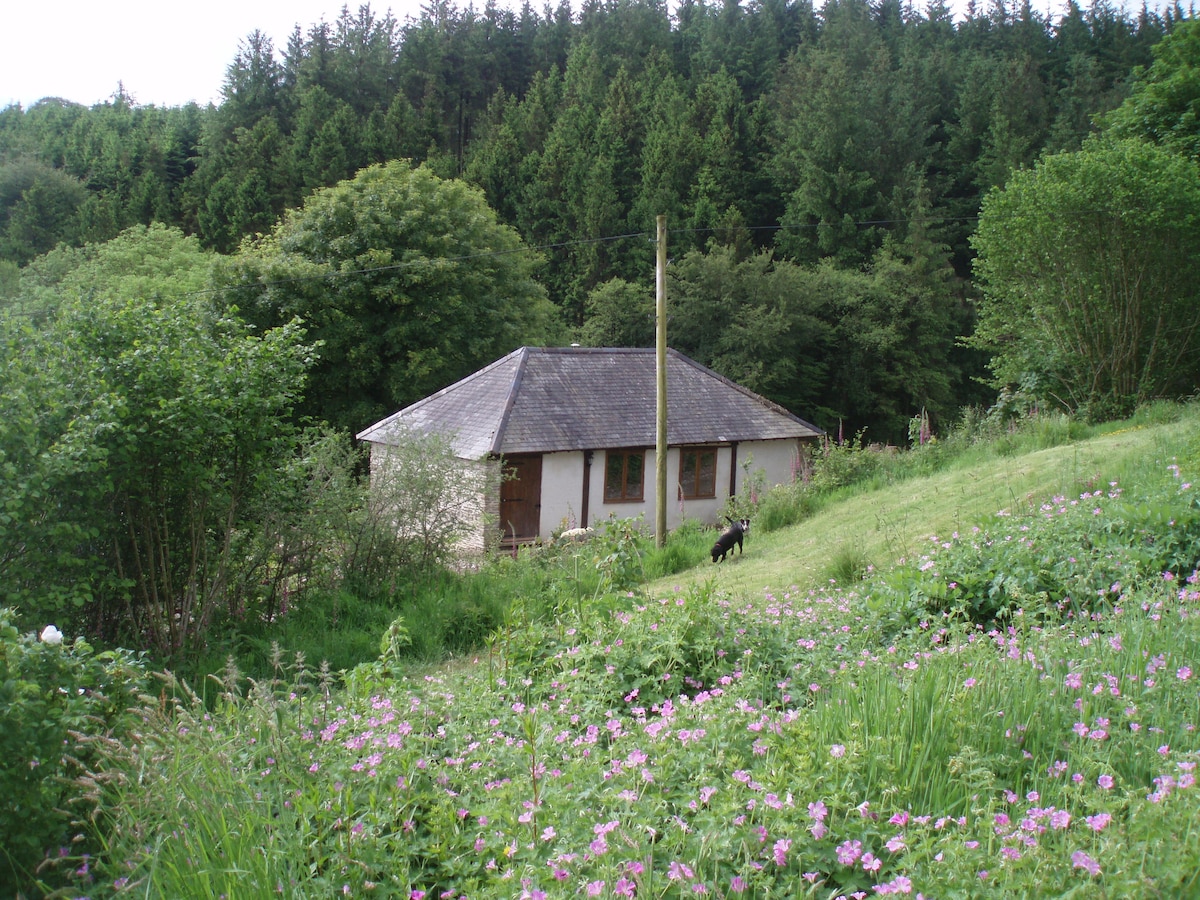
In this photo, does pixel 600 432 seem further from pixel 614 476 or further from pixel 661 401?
pixel 661 401

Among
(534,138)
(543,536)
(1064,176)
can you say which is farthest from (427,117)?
(1064,176)

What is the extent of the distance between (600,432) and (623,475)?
4.60 feet

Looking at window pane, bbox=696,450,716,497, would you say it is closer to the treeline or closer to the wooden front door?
the wooden front door

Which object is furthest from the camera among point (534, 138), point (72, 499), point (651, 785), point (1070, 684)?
point (534, 138)

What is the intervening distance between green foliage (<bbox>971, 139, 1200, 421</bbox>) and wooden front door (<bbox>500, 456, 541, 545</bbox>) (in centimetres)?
1135


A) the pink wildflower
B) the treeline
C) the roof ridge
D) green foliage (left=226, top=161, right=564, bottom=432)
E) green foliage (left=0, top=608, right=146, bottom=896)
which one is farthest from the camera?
the treeline

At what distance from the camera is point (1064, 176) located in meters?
17.4

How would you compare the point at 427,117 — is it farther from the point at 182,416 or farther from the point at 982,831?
the point at 982,831

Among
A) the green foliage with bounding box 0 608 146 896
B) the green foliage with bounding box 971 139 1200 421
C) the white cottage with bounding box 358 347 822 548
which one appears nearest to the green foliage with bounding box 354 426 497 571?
the green foliage with bounding box 0 608 146 896

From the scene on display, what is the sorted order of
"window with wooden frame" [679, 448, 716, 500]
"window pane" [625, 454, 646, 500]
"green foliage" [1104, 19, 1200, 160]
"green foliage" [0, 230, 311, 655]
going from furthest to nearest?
"window with wooden frame" [679, 448, 716, 500] → "window pane" [625, 454, 646, 500] → "green foliage" [1104, 19, 1200, 160] → "green foliage" [0, 230, 311, 655]

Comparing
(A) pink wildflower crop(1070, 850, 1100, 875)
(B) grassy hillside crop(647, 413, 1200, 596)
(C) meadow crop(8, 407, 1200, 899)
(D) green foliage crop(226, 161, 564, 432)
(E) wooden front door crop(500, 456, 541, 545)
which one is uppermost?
(D) green foliage crop(226, 161, 564, 432)

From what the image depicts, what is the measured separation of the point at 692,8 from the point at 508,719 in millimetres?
80048

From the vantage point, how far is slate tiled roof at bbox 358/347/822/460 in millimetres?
22062

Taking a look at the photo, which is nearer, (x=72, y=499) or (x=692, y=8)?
(x=72, y=499)
